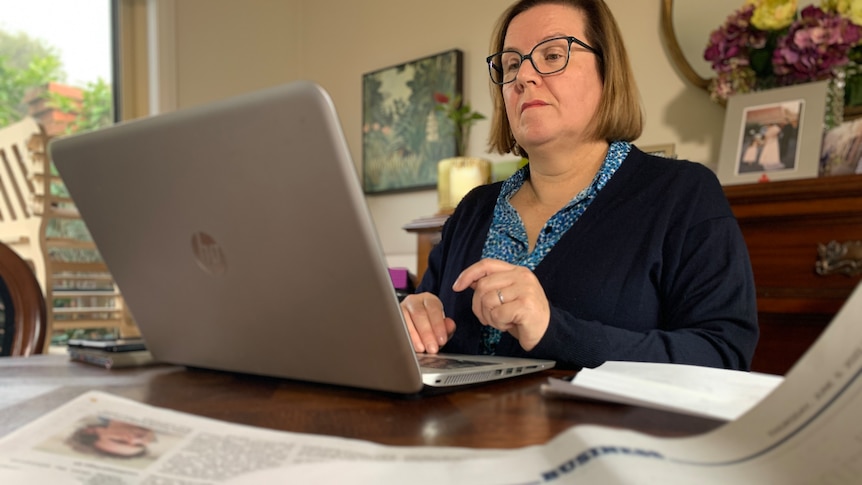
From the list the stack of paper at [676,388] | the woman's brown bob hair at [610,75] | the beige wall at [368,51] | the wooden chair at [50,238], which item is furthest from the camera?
the wooden chair at [50,238]

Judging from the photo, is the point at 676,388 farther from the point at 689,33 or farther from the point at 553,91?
the point at 689,33

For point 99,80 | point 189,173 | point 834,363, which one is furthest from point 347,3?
point 834,363

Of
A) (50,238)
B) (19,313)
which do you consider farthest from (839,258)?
(50,238)

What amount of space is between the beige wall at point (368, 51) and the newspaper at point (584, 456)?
166 cm

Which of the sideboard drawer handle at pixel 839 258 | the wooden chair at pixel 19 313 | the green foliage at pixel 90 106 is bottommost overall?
the wooden chair at pixel 19 313

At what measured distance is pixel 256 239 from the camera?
21.7 inches

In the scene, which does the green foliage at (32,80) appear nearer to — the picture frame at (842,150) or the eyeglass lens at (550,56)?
the eyeglass lens at (550,56)

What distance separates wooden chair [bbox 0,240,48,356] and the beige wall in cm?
159

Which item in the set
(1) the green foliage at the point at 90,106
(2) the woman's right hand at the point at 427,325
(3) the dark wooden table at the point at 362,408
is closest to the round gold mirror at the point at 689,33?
(2) the woman's right hand at the point at 427,325

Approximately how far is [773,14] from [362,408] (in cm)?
140

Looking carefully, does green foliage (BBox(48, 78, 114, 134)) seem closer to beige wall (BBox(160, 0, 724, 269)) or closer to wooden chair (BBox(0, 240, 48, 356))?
beige wall (BBox(160, 0, 724, 269))

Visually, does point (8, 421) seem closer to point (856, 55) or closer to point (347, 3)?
point (856, 55)

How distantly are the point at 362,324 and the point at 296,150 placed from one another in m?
0.15

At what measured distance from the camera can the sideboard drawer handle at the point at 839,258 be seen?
1253 millimetres
